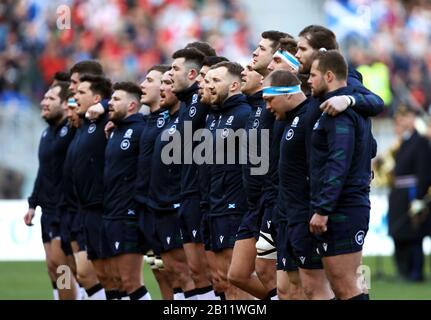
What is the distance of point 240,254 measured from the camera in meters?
11.3

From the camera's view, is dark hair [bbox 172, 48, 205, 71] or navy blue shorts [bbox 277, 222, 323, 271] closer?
navy blue shorts [bbox 277, 222, 323, 271]

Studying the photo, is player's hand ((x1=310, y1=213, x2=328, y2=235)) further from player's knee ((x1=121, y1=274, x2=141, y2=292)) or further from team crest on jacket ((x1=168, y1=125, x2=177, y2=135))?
player's knee ((x1=121, y1=274, x2=141, y2=292))

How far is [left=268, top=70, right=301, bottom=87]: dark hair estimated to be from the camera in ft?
34.0

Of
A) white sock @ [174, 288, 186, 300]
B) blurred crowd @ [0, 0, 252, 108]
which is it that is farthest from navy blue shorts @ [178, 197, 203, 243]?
blurred crowd @ [0, 0, 252, 108]

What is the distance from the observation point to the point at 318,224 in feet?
31.1

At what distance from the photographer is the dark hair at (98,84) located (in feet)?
45.3

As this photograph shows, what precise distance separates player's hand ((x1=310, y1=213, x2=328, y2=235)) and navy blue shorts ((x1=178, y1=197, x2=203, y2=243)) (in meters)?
2.72

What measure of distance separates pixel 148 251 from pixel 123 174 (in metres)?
1.02

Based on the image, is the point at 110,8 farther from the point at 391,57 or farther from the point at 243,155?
the point at 243,155

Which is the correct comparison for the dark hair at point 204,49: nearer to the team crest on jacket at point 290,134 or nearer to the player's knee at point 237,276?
the player's knee at point 237,276

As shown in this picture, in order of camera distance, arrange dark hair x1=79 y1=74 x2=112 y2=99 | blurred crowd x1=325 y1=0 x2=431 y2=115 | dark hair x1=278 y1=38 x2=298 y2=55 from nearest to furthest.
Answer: dark hair x1=278 y1=38 x2=298 y2=55, dark hair x1=79 y1=74 x2=112 y2=99, blurred crowd x1=325 y1=0 x2=431 y2=115

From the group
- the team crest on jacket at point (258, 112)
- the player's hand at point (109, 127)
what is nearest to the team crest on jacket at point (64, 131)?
the player's hand at point (109, 127)

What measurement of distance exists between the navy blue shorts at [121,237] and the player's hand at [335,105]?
3.81m

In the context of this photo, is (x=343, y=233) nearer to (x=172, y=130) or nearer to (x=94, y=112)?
(x=172, y=130)
